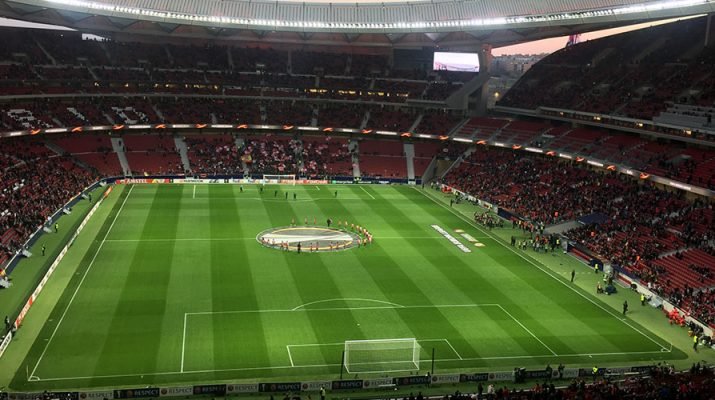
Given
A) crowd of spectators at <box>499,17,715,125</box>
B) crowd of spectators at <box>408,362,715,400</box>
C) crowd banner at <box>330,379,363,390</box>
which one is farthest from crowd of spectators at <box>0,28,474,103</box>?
crowd of spectators at <box>408,362,715,400</box>

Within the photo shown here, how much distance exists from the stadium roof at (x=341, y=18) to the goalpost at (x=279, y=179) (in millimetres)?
17764

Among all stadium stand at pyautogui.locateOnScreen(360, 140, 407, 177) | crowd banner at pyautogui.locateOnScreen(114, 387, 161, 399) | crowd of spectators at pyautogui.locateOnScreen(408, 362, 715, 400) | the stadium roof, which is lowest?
crowd banner at pyautogui.locateOnScreen(114, 387, 161, 399)

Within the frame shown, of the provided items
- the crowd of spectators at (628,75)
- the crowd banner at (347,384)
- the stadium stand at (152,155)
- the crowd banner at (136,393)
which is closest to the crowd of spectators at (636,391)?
the crowd banner at (347,384)

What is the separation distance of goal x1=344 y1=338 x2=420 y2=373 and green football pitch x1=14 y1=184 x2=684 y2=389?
255mm

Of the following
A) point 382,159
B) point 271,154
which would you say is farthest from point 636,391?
point 271,154

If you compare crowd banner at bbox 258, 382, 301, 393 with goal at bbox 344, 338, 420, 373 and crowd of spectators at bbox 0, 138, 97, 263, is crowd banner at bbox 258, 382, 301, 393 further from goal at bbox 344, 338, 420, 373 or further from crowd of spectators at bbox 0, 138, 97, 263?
crowd of spectators at bbox 0, 138, 97, 263

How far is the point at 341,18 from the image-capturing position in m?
83.6

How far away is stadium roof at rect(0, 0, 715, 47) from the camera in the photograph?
6569 cm

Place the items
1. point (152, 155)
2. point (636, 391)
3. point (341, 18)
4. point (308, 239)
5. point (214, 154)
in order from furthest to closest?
point (341, 18) < point (214, 154) < point (152, 155) < point (308, 239) < point (636, 391)

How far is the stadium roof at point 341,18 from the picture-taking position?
65.7 m

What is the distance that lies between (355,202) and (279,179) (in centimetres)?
1359

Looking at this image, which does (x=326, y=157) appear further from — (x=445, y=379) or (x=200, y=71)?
(x=445, y=379)

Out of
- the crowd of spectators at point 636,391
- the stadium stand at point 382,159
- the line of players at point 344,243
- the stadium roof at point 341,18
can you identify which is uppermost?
the stadium roof at point 341,18

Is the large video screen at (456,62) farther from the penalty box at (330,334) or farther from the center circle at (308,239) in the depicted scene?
the penalty box at (330,334)
